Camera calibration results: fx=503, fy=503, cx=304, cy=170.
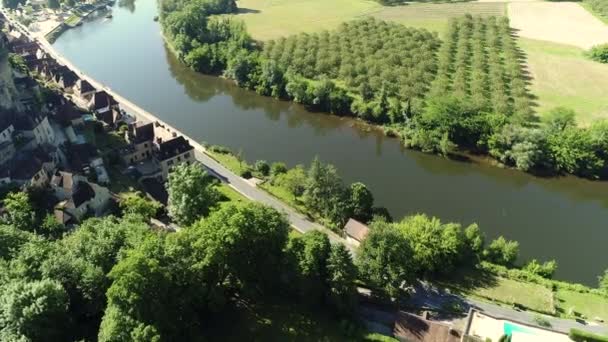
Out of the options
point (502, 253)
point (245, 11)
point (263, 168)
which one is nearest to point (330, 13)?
point (245, 11)

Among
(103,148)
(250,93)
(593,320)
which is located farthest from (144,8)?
(593,320)

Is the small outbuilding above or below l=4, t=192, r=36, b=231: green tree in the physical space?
below

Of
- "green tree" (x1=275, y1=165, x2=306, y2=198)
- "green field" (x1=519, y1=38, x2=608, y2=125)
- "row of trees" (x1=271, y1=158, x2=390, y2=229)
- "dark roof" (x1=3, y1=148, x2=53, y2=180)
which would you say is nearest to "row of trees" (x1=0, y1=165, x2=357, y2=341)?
"row of trees" (x1=271, y1=158, x2=390, y2=229)

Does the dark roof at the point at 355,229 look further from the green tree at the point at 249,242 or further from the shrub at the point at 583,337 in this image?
the shrub at the point at 583,337

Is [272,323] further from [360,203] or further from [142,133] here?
[142,133]

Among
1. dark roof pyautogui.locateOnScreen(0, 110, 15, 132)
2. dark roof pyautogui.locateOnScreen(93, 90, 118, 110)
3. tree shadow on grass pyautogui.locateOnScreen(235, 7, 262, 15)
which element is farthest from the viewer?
tree shadow on grass pyautogui.locateOnScreen(235, 7, 262, 15)

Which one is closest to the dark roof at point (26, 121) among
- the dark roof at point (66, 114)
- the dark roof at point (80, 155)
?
the dark roof at point (80, 155)

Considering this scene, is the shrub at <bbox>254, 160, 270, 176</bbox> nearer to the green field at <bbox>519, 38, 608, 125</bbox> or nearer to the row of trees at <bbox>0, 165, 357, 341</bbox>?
the row of trees at <bbox>0, 165, 357, 341</bbox>
